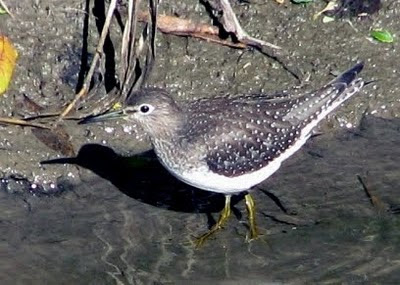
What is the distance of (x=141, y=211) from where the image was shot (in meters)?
8.03

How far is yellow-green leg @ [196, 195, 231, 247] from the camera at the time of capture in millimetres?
7664

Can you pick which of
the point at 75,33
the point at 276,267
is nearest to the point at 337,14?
the point at 75,33

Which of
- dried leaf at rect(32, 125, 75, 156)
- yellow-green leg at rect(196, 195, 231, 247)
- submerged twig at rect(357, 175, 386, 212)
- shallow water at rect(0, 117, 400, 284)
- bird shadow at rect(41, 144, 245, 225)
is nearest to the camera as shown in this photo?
shallow water at rect(0, 117, 400, 284)

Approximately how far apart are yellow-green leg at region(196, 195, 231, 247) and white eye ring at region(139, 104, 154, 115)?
86cm

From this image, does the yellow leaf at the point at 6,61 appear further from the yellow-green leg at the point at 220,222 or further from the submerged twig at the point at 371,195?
→ the submerged twig at the point at 371,195

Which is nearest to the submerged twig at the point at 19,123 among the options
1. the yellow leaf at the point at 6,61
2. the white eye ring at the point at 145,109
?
the yellow leaf at the point at 6,61

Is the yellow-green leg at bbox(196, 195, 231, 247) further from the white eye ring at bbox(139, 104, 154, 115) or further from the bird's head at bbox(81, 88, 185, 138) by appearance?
the white eye ring at bbox(139, 104, 154, 115)

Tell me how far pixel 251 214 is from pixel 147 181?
94 cm

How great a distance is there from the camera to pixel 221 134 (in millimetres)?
7488

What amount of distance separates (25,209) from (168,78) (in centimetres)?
166

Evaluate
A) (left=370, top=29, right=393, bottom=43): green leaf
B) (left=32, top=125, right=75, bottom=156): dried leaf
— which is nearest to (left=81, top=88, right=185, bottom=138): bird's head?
(left=32, top=125, right=75, bottom=156): dried leaf

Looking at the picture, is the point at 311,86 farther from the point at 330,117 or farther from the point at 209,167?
the point at 209,167

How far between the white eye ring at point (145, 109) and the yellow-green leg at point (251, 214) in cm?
94

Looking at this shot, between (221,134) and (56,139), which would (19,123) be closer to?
(56,139)
